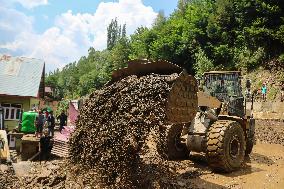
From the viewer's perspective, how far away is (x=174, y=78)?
6949mm

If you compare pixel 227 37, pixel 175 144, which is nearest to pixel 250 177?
pixel 175 144

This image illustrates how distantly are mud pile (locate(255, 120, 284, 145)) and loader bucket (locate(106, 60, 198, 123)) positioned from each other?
10.6 m

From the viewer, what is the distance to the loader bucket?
690 centimetres

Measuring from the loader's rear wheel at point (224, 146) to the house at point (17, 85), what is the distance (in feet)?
52.4

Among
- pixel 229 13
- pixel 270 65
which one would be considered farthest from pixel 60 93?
pixel 270 65

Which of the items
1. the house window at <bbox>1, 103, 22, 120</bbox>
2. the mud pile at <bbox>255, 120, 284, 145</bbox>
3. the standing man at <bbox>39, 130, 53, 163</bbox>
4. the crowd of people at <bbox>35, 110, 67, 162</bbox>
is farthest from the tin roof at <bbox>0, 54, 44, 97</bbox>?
the mud pile at <bbox>255, 120, 284, 145</bbox>

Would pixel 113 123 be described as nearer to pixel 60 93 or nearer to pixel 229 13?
pixel 229 13

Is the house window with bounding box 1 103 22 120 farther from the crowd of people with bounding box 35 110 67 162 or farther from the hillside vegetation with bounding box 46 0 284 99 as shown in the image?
the hillside vegetation with bounding box 46 0 284 99

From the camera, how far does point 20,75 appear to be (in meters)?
24.7

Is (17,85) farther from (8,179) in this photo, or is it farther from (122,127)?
(122,127)

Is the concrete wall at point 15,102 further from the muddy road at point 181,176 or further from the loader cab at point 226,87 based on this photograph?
the loader cab at point 226,87

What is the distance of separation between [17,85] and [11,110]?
1.81m

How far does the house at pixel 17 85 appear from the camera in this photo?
892 inches

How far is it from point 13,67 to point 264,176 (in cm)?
2095
